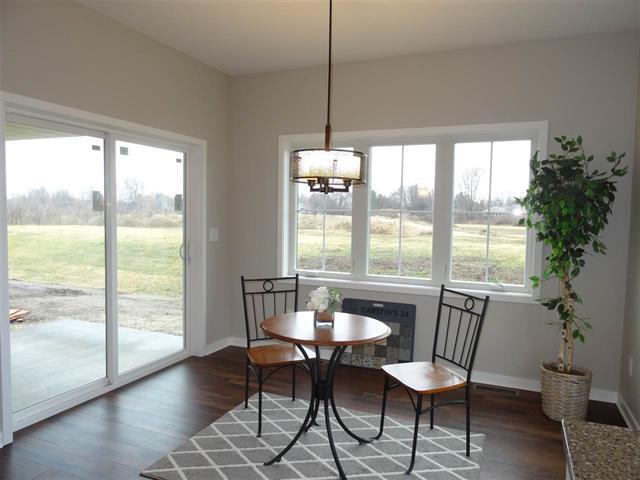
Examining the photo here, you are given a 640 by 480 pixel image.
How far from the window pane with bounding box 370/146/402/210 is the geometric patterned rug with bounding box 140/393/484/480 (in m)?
1.94

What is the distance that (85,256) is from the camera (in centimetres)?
325

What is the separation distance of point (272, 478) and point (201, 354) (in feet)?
7.13

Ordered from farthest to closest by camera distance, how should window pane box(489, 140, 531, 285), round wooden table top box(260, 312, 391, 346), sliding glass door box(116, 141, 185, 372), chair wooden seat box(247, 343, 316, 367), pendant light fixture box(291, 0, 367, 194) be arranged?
window pane box(489, 140, 531, 285)
sliding glass door box(116, 141, 185, 372)
chair wooden seat box(247, 343, 316, 367)
round wooden table top box(260, 312, 391, 346)
pendant light fixture box(291, 0, 367, 194)

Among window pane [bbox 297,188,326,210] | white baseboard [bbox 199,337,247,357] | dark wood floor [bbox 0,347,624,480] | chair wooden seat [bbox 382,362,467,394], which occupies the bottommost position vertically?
dark wood floor [bbox 0,347,624,480]

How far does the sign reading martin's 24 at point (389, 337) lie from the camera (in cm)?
388

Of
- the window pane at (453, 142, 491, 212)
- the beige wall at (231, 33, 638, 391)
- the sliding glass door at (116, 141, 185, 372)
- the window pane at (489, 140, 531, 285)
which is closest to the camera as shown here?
the beige wall at (231, 33, 638, 391)

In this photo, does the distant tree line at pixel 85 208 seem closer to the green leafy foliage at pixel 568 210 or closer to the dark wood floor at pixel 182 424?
the dark wood floor at pixel 182 424

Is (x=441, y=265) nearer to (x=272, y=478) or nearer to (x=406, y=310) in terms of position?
Answer: (x=406, y=310)

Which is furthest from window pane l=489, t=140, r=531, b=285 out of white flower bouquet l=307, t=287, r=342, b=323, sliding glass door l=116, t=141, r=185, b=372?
sliding glass door l=116, t=141, r=185, b=372

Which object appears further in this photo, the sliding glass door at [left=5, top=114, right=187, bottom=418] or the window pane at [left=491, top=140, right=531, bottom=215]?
the window pane at [left=491, top=140, right=531, bottom=215]

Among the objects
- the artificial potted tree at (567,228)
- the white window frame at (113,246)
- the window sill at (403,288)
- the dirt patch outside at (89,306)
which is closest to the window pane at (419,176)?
the window sill at (403,288)

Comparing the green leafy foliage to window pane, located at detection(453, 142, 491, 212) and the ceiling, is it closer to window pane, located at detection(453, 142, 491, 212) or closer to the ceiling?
window pane, located at detection(453, 142, 491, 212)

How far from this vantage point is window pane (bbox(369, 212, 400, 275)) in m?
4.09

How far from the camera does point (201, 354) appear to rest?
4.27m
